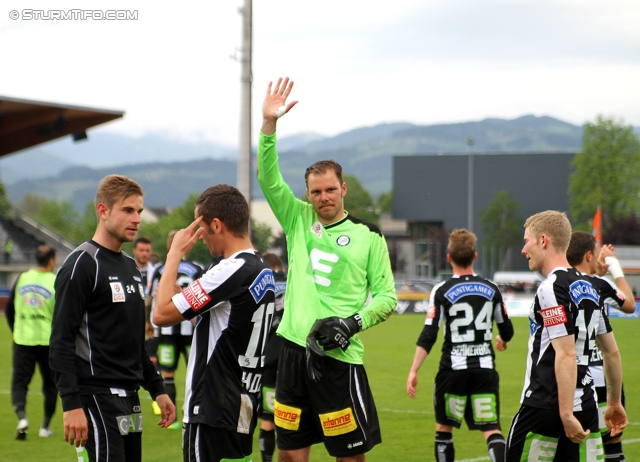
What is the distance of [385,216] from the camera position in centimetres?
12225

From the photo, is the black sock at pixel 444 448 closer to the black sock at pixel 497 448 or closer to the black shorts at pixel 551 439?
the black sock at pixel 497 448

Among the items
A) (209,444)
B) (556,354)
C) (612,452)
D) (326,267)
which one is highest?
(326,267)

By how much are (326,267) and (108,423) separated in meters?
1.68

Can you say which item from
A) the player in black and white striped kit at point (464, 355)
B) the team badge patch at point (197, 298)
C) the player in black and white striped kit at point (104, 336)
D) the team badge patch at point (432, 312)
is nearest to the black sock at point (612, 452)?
the player in black and white striped kit at point (464, 355)

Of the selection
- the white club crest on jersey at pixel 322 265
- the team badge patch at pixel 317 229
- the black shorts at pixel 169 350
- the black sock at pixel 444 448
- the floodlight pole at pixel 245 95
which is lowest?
the black sock at pixel 444 448

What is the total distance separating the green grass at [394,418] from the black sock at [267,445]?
2.23ft

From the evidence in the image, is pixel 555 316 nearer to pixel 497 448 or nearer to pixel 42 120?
pixel 497 448

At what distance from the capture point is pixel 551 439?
500 centimetres

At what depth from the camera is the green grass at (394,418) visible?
9.30 metres

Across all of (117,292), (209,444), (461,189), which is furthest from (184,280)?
(461,189)

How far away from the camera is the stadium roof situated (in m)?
34.7

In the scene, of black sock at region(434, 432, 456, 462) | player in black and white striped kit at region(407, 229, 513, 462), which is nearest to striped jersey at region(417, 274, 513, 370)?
player in black and white striped kit at region(407, 229, 513, 462)

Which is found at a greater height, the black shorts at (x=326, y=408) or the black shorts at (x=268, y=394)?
the black shorts at (x=326, y=408)

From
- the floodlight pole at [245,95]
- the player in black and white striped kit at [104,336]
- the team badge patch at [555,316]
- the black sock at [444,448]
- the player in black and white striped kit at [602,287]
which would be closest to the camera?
the player in black and white striped kit at [104,336]
